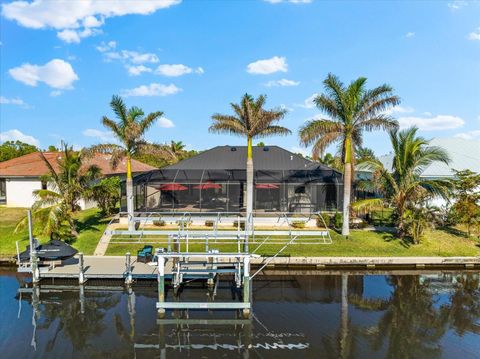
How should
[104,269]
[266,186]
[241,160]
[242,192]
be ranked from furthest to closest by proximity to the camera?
[241,160]
[242,192]
[266,186]
[104,269]

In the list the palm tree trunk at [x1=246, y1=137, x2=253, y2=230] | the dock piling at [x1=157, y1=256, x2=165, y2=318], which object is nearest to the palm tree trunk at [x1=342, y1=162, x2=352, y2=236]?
the palm tree trunk at [x1=246, y1=137, x2=253, y2=230]

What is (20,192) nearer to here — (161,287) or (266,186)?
(266,186)

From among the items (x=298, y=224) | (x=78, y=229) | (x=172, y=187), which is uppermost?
(x=172, y=187)

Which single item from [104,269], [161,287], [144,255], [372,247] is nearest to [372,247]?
[372,247]

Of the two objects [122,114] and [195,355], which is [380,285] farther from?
[122,114]

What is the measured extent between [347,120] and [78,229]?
19995mm

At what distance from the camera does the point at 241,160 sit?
35.2m

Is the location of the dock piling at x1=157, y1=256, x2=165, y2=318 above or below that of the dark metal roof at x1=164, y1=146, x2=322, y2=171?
below

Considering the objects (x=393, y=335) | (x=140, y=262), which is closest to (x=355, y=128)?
(x=393, y=335)

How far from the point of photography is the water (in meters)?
12.0

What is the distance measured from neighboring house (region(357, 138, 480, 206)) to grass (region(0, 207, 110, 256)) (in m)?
28.7

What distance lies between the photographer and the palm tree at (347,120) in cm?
2358

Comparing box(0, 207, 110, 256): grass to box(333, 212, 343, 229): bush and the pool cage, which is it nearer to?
the pool cage

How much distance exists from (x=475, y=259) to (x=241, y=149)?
881 inches
